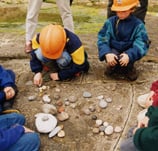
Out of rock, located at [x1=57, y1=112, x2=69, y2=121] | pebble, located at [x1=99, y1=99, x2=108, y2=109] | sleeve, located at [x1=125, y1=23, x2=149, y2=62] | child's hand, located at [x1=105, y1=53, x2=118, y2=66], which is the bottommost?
rock, located at [x1=57, y1=112, x2=69, y2=121]

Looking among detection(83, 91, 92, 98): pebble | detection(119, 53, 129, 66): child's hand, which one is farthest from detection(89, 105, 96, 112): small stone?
detection(119, 53, 129, 66): child's hand

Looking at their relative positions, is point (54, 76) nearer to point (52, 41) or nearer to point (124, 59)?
point (52, 41)

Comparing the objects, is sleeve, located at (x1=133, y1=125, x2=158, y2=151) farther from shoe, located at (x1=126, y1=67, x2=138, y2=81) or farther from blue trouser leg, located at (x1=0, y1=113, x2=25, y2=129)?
shoe, located at (x1=126, y1=67, x2=138, y2=81)

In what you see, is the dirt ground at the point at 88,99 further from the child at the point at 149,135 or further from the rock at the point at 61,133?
the child at the point at 149,135

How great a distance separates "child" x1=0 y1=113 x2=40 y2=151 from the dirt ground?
15cm

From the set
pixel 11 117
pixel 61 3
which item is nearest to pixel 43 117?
pixel 11 117

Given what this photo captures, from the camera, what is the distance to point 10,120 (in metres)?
2.68

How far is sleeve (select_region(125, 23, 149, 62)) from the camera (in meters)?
3.17

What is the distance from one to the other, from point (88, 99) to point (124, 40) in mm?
618

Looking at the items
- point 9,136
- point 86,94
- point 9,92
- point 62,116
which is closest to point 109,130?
point 62,116

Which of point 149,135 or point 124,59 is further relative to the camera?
point 124,59

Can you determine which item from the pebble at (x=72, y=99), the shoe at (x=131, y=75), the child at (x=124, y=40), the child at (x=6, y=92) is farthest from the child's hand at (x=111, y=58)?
the child at (x=6, y=92)

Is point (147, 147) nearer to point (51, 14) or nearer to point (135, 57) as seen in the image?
point (135, 57)

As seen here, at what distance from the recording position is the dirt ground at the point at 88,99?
2703 mm
